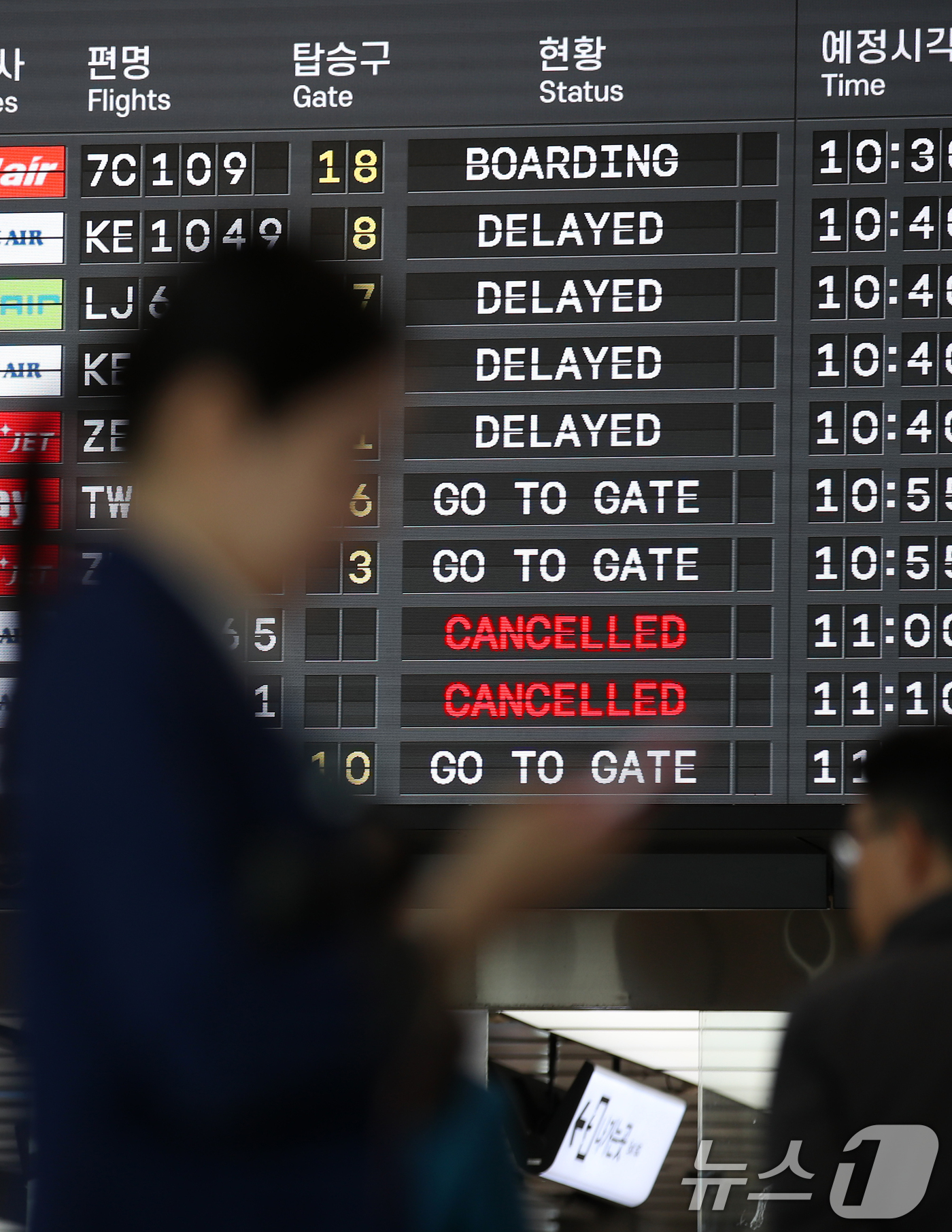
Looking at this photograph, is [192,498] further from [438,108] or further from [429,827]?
[438,108]

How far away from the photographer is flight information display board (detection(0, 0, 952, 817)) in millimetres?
2990

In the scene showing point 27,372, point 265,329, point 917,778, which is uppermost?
point 27,372

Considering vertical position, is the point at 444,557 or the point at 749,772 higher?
the point at 444,557

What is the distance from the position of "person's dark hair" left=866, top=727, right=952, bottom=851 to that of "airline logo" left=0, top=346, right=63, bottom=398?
2132mm

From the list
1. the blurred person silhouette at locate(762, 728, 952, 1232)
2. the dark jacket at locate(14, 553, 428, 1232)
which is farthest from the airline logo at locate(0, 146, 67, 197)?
the dark jacket at locate(14, 553, 428, 1232)

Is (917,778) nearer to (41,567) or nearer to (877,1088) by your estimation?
(877,1088)

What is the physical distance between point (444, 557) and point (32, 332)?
3.43 ft

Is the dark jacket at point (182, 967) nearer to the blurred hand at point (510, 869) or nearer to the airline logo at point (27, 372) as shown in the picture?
the blurred hand at point (510, 869)

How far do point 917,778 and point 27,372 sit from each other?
2251mm

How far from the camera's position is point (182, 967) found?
0.56 meters

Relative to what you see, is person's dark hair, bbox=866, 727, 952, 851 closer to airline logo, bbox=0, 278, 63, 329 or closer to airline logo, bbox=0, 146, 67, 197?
airline logo, bbox=0, 278, 63, 329

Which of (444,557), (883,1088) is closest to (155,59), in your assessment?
(444,557)

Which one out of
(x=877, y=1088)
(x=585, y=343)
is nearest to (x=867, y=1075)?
(x=877, y=1088)

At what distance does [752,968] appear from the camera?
3.34 meters
